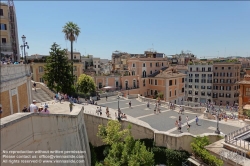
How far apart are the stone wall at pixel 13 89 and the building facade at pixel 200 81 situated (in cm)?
5179

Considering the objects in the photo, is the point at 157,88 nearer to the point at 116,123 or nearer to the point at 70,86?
the point at 70,86

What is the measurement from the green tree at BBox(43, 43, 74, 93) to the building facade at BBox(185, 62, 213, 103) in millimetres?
40879

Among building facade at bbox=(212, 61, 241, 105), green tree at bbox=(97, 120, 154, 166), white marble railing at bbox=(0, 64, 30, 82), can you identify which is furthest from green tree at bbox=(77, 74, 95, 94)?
building facade at bbox=(212, 61, 241, 105)

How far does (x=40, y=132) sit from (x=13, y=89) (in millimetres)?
3216

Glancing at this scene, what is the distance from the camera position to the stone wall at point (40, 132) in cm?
754

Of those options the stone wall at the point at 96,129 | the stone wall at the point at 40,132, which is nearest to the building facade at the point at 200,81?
the stone wall at the point at 96,129

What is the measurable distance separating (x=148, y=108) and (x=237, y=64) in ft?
131

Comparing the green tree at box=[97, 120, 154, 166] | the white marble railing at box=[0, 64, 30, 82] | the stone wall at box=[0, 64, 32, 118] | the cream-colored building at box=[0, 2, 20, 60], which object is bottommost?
the green tree at box=[97, 120, 154, 166]

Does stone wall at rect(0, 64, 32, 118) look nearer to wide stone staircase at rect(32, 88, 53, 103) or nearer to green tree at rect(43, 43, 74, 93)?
wide stone staircase at rect(32, 88, 53, 103)

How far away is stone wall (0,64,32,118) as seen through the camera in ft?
31.4

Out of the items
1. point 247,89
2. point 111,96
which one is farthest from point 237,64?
point 111,96

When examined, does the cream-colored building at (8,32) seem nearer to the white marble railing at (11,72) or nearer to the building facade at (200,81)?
the white marble railing at (11,72)

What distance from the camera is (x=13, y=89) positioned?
10820 mm

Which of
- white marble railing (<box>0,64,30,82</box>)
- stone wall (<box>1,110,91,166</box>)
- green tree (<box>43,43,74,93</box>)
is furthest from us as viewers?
green tree (<box>43,43,74,93</box>)
